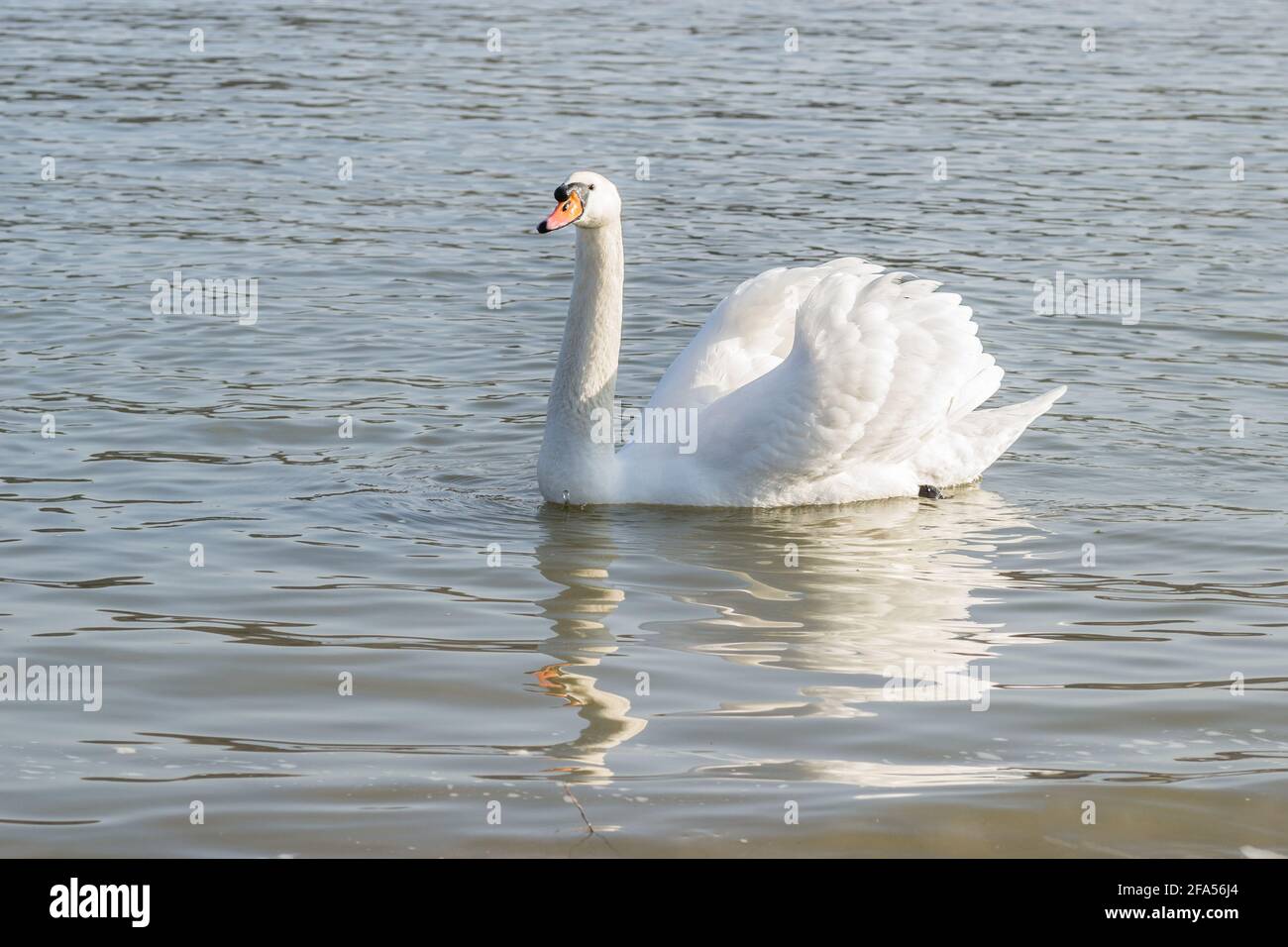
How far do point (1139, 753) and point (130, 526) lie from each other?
4946mm

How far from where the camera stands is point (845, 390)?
31.5 feet

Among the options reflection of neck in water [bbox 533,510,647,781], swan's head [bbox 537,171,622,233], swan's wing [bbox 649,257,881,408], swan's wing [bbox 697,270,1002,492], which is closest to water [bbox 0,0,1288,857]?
reflection of neck in water [bbox 533,510,647,781]

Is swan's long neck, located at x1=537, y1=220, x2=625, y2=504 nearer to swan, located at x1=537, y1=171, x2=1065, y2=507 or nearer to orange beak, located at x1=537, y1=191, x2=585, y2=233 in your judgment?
swan, located at x1=537, y1=171, x2=1065, y2=507

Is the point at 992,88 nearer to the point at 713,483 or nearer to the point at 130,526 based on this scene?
the point at 713,483

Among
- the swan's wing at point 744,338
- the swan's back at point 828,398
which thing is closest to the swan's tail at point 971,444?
the swan's back at point 828,398

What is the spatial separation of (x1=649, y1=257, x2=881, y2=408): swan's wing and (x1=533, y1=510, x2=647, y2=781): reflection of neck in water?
2.88 ft

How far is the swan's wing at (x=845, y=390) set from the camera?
378 inches

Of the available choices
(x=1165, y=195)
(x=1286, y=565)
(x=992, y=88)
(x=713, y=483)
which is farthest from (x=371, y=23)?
(x=1286, y=565)

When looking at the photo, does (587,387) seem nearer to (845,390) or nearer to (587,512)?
(587,512)

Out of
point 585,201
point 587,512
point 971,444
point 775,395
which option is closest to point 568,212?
point 585,201

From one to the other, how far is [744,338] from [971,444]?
138 cm

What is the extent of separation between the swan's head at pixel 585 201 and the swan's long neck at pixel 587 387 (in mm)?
170

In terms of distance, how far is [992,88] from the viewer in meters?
22.6

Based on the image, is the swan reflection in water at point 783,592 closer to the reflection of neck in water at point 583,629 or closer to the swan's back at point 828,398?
the reflection of neck in water at point 583,629
